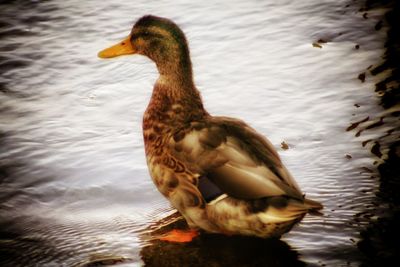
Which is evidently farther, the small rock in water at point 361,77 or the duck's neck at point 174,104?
the small rock in water at point 361,77

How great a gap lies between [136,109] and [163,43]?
4.26 ft

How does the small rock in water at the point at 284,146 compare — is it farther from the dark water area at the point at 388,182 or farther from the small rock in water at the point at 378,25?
the small rock in water at the point at 378,25

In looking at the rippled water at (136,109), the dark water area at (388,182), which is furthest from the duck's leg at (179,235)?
the dark water area at (388,182)

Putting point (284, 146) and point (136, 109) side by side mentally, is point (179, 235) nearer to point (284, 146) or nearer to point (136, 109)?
point (284, 146)

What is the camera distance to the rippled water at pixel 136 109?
3609mm

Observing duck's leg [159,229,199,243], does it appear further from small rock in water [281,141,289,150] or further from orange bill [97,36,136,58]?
orange bill [97,36,136,58]

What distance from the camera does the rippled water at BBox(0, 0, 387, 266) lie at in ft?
11.8

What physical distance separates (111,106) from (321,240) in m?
2.33

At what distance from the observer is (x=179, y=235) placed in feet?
11.6

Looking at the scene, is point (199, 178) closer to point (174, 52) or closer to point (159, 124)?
point (159, 124)

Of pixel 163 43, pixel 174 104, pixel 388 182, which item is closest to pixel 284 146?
pixel 388 182

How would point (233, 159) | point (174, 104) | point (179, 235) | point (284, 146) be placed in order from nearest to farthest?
point (233, 159), point (179, 235), point (174, 104), point (284, 146)

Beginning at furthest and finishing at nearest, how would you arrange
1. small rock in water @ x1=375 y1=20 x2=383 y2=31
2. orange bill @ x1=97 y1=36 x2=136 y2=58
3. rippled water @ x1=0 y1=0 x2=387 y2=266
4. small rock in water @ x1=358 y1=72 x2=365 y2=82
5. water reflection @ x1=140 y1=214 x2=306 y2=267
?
small rock in water @ x1=375 y1=20 x2=383 y2=31, small rock in water @ x1=358 y1=72 x2=365 y2=82, orange bill @ x1=97 y1=36 x2=136 y2=58, rippled water @ x1=0 y1=0 x2=387 y2=266, water reflection @ x1=140 y1=214 x2=306 y2=267

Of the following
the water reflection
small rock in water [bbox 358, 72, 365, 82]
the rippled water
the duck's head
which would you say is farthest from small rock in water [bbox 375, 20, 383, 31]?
the water reflection
